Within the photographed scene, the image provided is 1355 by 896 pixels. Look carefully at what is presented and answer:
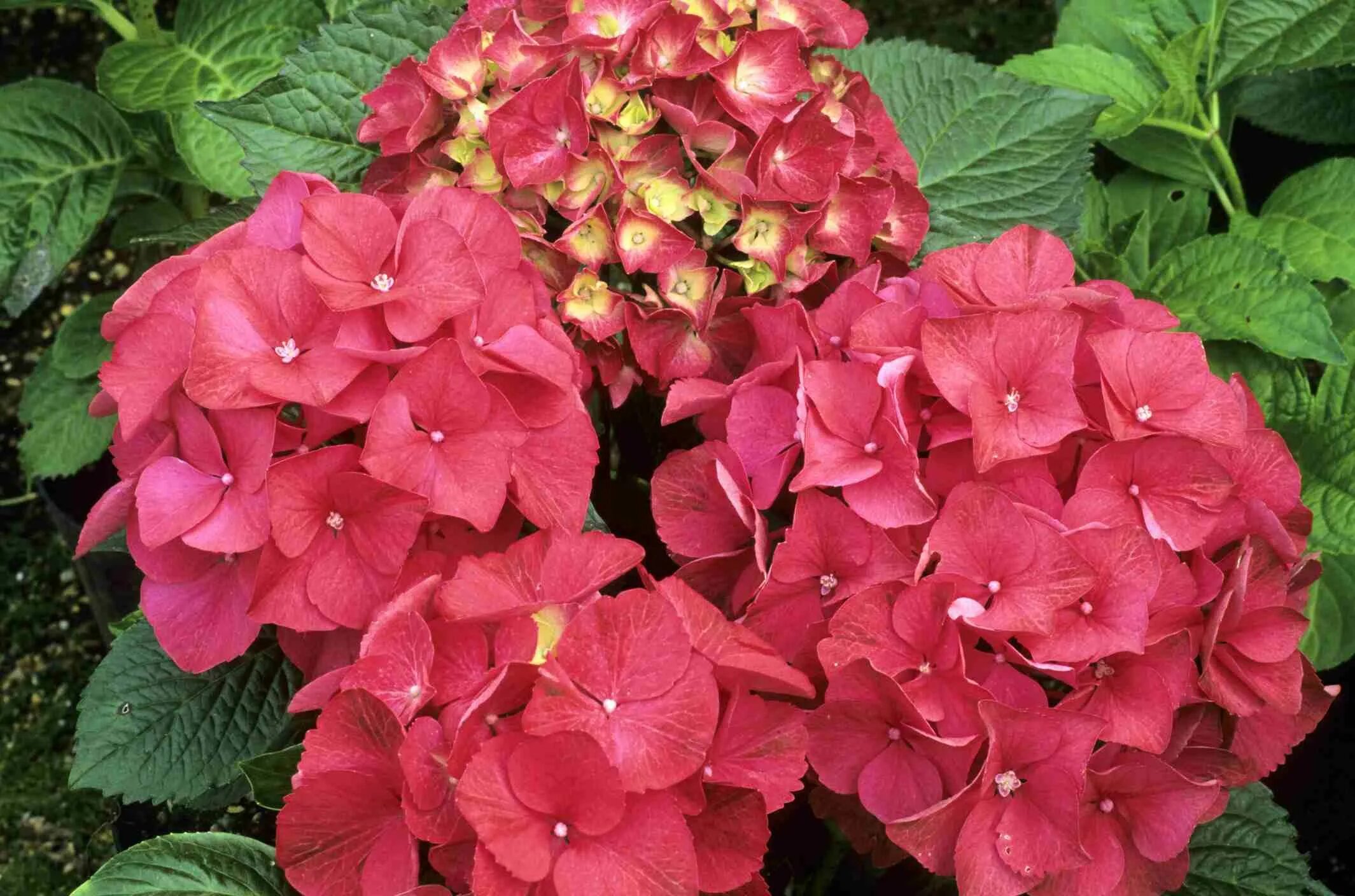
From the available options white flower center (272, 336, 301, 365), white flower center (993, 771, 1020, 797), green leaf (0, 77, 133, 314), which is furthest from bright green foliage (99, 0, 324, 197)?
white flower center (993, 771, 1020, 797)

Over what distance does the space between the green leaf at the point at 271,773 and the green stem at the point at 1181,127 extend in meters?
1.04

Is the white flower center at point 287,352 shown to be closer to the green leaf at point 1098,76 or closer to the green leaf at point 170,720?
the green leaf at point 170,720

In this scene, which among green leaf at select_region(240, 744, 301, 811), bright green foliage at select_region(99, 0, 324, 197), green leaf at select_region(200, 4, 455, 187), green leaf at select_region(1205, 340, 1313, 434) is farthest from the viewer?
bright green foliage at select_region(99, 0, 324, 197)

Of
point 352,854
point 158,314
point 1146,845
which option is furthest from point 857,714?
point 158,314

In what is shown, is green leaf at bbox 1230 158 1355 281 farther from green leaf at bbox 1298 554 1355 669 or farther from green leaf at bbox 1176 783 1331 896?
green leaf at bbox 1176 783 1331 896

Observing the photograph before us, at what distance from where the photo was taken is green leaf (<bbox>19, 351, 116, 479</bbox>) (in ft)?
5.66

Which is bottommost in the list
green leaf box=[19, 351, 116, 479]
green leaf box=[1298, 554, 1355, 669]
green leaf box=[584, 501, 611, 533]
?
green leaf box=[19, 351, 116, 479]

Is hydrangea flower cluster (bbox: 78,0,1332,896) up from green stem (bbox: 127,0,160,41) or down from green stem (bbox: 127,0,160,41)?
up

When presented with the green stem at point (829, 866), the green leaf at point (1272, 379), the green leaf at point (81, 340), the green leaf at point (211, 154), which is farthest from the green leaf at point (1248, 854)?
the green leaf at point (81, 340)

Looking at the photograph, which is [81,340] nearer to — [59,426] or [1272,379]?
[59,426]

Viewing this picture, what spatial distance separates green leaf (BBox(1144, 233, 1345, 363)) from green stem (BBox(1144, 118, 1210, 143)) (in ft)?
0.47

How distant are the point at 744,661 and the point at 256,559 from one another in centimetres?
32

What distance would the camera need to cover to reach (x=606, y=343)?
1.05 metres

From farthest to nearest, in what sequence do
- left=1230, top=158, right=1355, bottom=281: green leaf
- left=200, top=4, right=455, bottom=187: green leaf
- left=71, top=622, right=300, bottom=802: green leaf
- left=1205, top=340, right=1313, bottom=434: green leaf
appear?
left=1230, top=158, right=1355, bottom=281: green leaf, left=1205, top=340, right=1313, bottom=434: green leaf, left=200, top=4, right=455, bottom=187: green leaf, left=71, top=622, right=300, bottom=802: green leaf
